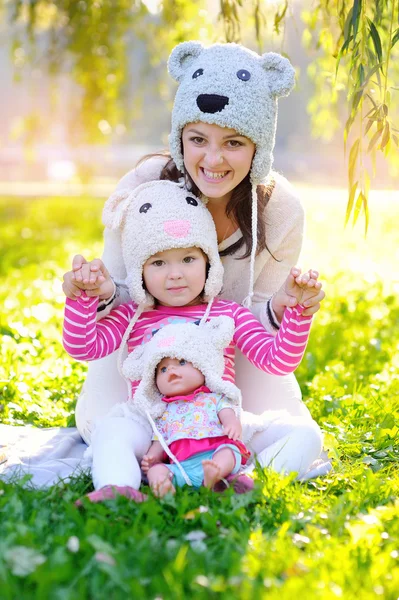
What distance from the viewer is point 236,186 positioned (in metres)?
3.39

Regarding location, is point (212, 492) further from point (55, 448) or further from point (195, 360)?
point (55, 448)

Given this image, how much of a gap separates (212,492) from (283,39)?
2509mm

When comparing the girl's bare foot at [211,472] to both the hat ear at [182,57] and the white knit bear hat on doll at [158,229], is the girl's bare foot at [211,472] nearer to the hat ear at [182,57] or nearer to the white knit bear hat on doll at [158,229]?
the white knit bear hat on doll at [158,229]

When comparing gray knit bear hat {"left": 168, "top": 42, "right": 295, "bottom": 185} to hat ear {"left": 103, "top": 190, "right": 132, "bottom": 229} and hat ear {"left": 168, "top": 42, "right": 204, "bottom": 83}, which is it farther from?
hat ear {"left": 103, "top": 190, "right": 132, "bottom": 229}

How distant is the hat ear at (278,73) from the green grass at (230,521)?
1424 millimetres

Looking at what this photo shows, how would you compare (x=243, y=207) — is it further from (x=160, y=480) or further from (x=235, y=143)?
(x=160, y=480)

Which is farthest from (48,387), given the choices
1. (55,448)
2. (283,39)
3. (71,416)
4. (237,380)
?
(283,39)

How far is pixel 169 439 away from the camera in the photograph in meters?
2.88

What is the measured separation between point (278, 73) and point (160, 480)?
168 centimetres

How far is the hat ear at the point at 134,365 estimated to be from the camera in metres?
3.04

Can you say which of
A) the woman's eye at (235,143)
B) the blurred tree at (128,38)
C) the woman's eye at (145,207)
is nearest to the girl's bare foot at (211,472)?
the woman's eye at (145,207)

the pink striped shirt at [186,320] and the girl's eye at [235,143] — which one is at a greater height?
the girl's eye at [235,143]

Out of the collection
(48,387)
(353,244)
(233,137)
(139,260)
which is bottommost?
(353,244)

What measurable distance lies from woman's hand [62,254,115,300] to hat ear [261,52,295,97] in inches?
40.1
